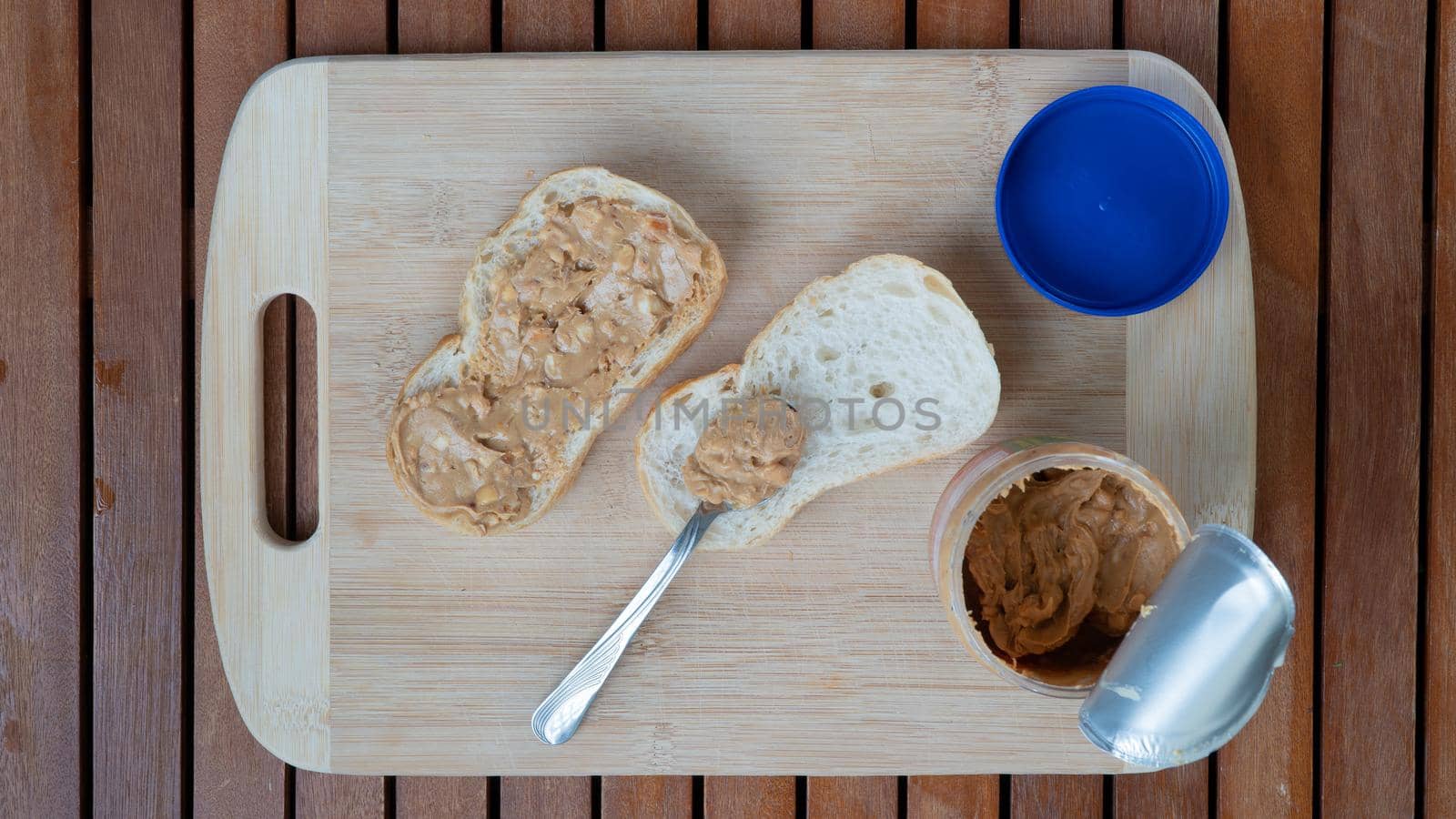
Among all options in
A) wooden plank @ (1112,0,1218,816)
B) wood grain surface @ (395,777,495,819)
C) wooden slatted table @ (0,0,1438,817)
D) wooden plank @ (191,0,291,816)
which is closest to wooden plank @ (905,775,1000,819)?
wooden slatted table @ (0,0,1438,817)

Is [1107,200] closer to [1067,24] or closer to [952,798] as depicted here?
[1067,24]

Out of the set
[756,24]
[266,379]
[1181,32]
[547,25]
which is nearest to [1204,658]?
[1181,32]

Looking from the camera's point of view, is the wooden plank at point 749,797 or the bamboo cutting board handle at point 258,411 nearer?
the bamboo cutting board handle at point 258,411

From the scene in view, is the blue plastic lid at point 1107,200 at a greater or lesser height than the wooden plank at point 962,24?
lesser

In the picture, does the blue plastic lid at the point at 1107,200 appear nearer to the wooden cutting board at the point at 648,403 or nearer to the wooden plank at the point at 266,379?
the wooden cutting board at the point at 648,403

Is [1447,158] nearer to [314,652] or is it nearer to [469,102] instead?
[469,102]

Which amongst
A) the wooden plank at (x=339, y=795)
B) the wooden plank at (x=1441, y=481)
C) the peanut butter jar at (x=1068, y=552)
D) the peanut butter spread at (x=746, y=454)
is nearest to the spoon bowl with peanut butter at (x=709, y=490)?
the peanut butter spread at (x=746, y=454)

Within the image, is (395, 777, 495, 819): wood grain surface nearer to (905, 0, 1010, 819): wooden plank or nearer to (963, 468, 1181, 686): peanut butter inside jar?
(963, 468, 1181, 686): peanut butter inside jar

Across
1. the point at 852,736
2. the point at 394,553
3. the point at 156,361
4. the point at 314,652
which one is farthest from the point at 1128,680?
the point at 156,361
